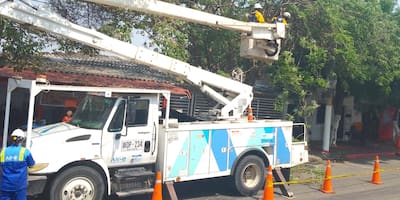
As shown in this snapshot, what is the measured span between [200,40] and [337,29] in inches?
186

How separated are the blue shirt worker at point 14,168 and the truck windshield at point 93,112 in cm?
185

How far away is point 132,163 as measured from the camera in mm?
9586

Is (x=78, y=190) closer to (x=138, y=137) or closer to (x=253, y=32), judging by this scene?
(x=138, y=137)

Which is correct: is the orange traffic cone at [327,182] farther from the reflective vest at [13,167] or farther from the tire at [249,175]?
the reflective vest at [13,167]

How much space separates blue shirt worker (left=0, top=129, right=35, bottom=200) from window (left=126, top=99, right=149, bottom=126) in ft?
7.91

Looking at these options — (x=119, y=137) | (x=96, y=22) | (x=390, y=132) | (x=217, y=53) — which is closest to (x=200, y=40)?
(x=217, y=53)

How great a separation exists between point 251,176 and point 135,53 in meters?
4.10

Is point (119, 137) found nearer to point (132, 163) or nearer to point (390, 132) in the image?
point (132, 163)

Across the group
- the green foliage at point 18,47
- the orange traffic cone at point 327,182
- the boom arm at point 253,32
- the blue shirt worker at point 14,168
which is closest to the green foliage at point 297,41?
the green foliage at point 18,47

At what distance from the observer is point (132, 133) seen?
31.2 feet

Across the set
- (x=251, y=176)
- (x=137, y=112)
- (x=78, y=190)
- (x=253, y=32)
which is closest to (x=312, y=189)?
(x=251, y=176)

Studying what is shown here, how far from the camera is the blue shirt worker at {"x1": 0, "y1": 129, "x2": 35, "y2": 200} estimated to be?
7426 mm

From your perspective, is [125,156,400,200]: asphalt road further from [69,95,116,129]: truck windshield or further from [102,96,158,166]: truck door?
[69,95,116,129]: truck windshield

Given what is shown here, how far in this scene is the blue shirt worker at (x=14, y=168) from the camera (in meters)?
7.43
